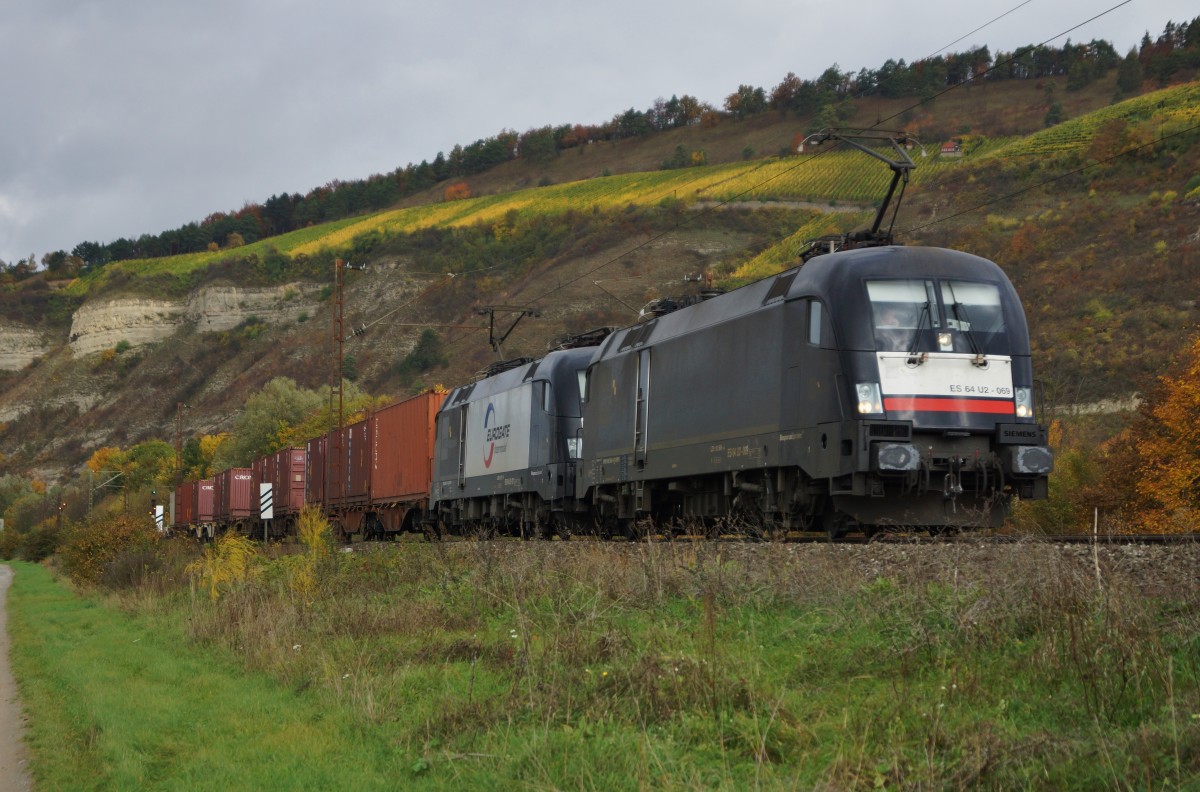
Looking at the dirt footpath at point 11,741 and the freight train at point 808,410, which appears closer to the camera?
the dirt footpath at point 11,741

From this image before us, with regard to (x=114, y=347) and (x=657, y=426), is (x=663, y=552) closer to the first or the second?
(x=657, y=426)

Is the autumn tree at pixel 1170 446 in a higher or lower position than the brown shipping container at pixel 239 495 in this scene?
higher

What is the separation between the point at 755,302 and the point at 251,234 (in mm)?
180183

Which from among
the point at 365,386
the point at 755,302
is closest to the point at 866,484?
the point at 755,302

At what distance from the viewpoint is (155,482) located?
92.7 meters

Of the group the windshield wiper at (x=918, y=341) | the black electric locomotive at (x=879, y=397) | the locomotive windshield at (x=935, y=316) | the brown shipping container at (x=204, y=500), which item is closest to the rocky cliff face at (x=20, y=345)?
the brown shipping container at (x=204, y=500)

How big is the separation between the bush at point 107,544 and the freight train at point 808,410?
387 inches

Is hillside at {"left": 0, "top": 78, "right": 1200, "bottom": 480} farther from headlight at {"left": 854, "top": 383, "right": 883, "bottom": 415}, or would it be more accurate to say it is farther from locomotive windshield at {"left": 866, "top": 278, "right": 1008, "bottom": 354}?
headlight at {"left": 854, "top": 383, "right": 883, "bottom": 415}

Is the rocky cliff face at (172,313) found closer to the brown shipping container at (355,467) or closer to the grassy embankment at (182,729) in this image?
Answer: the brown shipping container at (355,467)

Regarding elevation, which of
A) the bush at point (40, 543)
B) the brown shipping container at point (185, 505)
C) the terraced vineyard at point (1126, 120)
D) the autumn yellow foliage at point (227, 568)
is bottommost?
the bush at point (40, 543)

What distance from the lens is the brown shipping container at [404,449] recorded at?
31928 mm

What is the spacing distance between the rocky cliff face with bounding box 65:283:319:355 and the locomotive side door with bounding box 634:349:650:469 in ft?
417

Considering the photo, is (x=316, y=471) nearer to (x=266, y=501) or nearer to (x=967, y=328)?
(x=266, y=501)

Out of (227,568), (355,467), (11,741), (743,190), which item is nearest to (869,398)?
(11,741)
